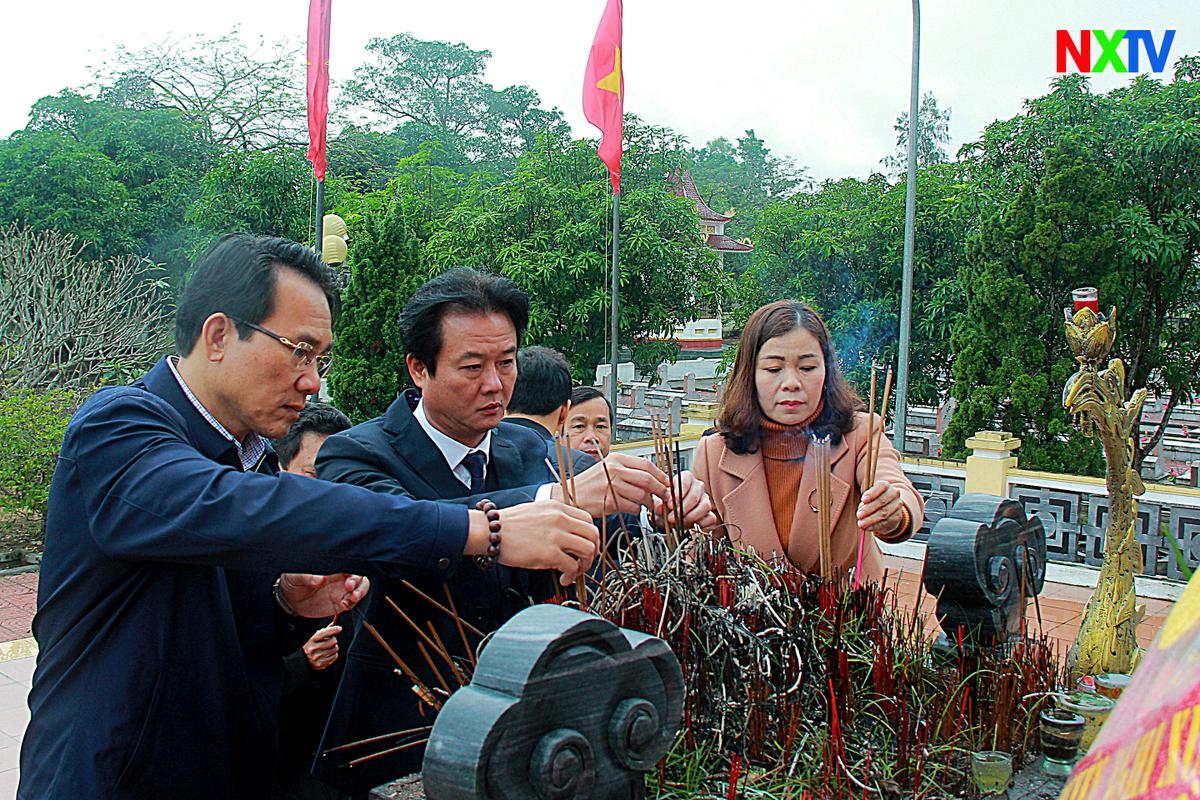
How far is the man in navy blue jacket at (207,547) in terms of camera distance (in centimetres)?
117

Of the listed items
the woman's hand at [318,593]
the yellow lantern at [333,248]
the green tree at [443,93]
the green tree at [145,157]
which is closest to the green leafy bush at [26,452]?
the yellow lantern at [333,248]

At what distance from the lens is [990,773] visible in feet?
4.15

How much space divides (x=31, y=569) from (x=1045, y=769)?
8105 mm

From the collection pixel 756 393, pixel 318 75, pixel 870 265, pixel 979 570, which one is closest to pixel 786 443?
pixel 756 393

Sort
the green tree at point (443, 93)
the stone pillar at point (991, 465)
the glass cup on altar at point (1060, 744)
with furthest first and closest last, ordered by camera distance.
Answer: the green tree at point (443, 93) → the stone pillar at point (991, 465) → the glass cup on altar at point (1060, 744)

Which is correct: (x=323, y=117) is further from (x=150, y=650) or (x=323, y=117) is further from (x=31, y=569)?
(x=150, y=650)

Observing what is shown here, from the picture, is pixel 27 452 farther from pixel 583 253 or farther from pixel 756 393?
pixel 756 393

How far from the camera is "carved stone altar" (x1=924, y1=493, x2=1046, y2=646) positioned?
5.44ft

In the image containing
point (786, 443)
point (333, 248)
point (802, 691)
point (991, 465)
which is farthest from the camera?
point (333, 248)

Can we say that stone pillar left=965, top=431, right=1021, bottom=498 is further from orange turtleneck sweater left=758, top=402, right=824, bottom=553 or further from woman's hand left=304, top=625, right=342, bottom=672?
woman's hand left=304, top=625, right=342, bottom=672

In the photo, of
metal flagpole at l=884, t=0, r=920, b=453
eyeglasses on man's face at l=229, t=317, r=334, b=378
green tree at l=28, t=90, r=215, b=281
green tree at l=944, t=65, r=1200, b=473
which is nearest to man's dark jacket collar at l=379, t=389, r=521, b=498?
eyeglasses on man's face at l=229, t=317, r=334, b=378

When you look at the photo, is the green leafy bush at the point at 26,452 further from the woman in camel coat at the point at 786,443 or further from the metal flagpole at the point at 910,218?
the metal flagpole at the point at 910,218

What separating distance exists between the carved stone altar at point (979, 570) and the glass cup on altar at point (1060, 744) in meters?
0.27

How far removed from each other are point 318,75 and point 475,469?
22.4 ft
